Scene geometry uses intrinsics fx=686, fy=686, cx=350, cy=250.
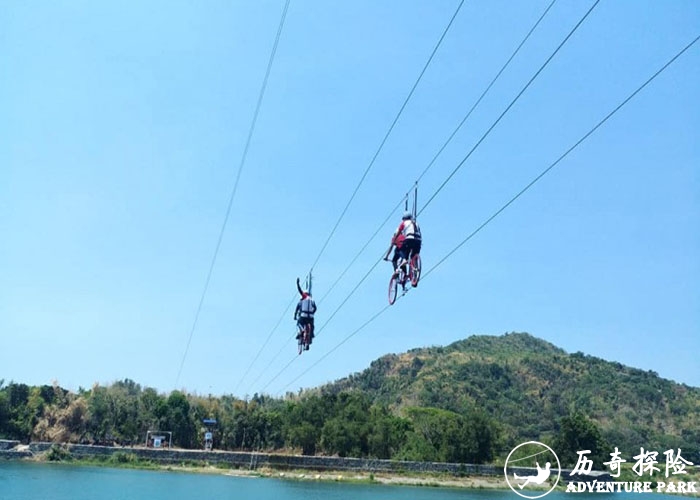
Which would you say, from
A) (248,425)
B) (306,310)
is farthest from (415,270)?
(248,425)

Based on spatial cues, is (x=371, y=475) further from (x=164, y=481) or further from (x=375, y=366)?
(x=375, y=366)

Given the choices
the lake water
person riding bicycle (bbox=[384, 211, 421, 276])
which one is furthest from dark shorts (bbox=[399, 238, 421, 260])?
the lake water

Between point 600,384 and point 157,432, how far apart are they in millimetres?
90245

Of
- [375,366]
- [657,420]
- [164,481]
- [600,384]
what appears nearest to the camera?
[164,481]

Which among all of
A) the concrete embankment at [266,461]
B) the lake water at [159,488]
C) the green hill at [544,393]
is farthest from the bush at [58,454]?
the green hill at [544,393]

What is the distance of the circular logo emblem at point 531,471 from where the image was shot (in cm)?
5624

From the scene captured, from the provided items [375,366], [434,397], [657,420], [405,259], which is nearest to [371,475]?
[405,259]

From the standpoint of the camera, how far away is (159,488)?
135ft

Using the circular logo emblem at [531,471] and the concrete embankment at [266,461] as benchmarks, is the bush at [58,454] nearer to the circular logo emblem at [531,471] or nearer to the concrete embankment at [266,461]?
the concrete embankment at [266,461]

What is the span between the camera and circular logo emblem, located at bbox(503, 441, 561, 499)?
56.2 meters

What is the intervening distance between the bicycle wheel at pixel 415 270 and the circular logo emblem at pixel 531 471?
129 ft

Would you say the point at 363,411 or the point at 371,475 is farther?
the point at 363,411

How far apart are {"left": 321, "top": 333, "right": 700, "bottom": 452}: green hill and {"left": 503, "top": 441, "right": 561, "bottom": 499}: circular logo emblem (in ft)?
76.8

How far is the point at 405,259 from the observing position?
54.6 feet
